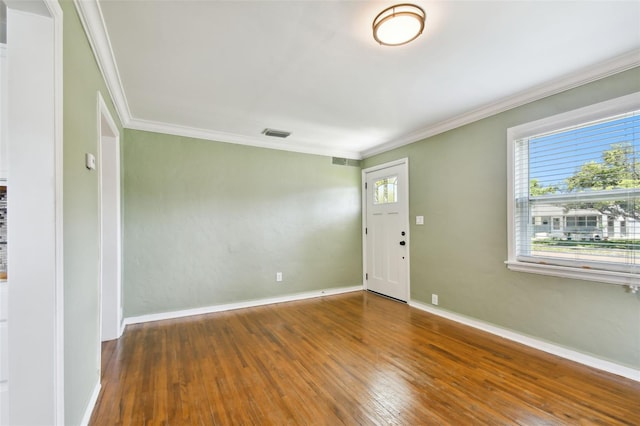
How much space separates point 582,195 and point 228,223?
4.07 m

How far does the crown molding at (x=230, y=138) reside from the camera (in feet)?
11.9

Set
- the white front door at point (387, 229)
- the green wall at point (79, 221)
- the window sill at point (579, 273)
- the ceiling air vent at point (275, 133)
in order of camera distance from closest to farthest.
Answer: the green wall at point (79, 221) < the window sill at point (579, 273) < the ceiling air vent at point (275, 133) < the white front door at point (387, 229)

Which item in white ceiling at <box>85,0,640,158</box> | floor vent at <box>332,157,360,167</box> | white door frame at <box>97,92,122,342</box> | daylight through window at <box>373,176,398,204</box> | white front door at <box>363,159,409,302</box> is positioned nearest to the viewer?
white ceiling at <box>85,0,640,158</box>

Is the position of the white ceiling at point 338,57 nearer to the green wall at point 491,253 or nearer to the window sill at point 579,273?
the green wall at point 491,253

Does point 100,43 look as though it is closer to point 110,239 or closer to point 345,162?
point 110,239

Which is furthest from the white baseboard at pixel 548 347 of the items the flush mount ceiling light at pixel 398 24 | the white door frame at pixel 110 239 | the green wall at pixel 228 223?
the white door frame at pixel 110 239

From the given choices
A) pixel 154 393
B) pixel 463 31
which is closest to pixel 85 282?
pixel 154 393

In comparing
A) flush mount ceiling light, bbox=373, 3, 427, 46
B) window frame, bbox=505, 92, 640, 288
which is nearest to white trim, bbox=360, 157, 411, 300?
window frame, bbox=505, 92, 640, 288

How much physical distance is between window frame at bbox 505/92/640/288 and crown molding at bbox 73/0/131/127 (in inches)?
147

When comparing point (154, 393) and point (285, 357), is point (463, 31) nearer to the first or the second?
point (285, 357)

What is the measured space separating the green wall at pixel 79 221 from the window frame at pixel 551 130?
369 centimetres

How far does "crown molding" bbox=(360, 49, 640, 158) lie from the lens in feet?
7.47

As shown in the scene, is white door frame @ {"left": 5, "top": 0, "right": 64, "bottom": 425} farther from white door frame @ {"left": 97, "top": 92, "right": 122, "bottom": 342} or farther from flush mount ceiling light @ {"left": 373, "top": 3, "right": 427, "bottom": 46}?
white door frame @ {"left": 97, "top": 92, "right": 122, "bottom": 342}

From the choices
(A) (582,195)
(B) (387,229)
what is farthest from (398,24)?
(B) (387,229)
